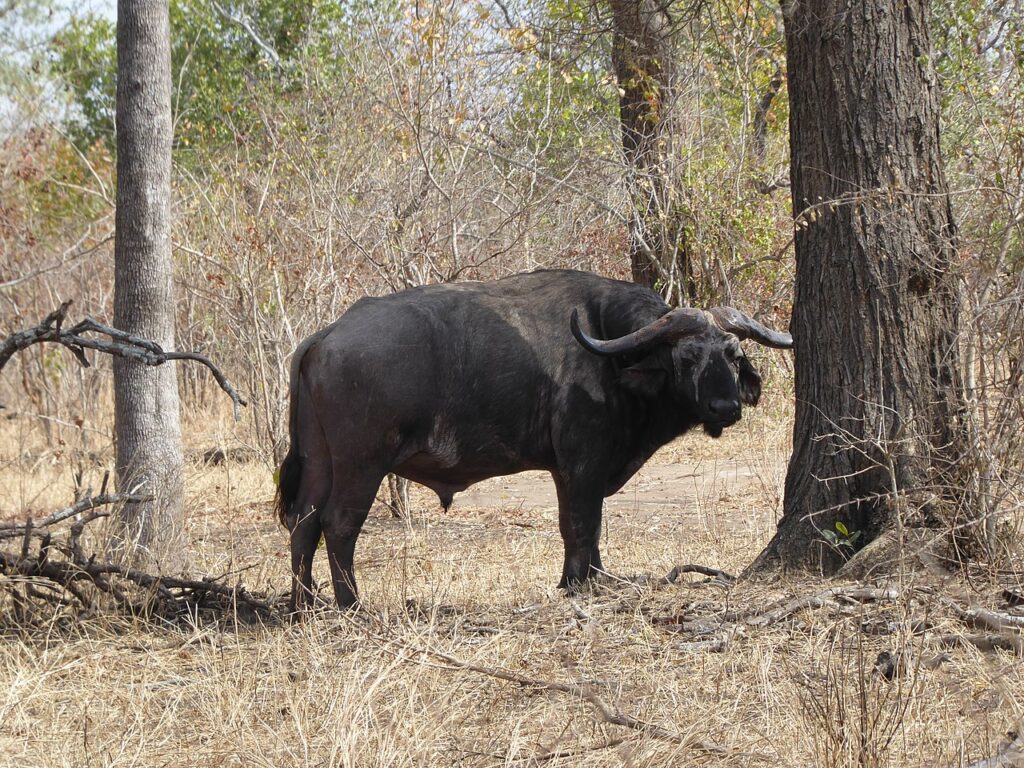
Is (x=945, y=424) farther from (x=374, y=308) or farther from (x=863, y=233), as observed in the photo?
(x=374, y=308)

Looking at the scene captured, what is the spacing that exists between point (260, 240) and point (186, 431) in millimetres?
5448

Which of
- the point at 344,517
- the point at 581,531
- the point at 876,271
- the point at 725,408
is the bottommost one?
the point at 581,531

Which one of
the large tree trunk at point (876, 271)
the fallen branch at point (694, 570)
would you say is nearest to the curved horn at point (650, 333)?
the large tree trunk at point (876, 271)

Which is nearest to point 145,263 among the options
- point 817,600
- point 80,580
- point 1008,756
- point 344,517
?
point 344,517

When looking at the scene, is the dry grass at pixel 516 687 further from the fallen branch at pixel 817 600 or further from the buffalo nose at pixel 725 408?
the buffalo nose at pixel 725 408

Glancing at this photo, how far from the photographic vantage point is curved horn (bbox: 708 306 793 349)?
6.84m

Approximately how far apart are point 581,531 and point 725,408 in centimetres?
106

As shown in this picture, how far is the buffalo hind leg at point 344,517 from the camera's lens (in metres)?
6.30

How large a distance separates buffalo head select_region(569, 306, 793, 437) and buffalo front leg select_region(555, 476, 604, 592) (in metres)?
0.66

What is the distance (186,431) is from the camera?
51.3 ft

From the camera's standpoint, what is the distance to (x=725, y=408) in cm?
648

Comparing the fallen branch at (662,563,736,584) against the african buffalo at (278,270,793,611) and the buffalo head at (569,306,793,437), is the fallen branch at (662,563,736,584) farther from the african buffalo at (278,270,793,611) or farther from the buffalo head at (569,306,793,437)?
the buffalo head at (569,306,793,437)

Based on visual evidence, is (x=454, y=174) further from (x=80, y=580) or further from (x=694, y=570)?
(x=80, y=580)

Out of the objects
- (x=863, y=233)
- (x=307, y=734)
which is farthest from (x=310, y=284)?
(x=307, y=734)
